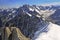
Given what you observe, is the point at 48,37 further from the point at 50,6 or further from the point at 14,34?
the point at 50,6

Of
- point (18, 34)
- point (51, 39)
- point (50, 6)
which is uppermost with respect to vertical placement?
point (50, 6)

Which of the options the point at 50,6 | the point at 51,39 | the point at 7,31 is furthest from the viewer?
the point at 50,6

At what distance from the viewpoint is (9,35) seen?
536 centimetres

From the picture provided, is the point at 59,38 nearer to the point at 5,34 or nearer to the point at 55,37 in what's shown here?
the point at 55,37

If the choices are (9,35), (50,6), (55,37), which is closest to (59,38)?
(55,37)

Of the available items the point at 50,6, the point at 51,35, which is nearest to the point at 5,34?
the point at 51,35

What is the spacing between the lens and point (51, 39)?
434cm

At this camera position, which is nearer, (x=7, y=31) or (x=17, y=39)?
(x=17, y=39)

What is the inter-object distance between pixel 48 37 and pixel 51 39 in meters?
0.18

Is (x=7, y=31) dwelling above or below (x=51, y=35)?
above

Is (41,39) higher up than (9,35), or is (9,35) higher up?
(9,35)

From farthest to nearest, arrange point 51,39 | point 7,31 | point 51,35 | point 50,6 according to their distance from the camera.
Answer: point 50,6, point 7,31, point 51,35, point 51,39

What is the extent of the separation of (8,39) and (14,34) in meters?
0.42

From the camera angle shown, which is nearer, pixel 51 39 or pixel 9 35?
pixel 51 39
